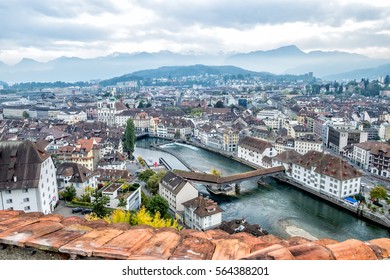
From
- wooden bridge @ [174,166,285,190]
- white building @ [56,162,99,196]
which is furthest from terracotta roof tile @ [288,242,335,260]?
→ wooden bridge @ [174,166,285,190]

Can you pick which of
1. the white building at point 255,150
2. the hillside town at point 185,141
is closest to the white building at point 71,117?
the hillside town at point 185,141

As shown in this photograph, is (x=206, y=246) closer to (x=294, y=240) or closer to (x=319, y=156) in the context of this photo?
(x=294, y=240)

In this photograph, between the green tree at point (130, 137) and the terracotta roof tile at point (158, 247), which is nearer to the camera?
the terracotta roof tile at point (158, 247)

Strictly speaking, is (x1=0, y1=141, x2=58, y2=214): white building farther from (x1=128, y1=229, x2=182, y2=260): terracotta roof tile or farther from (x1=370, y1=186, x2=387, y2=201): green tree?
(x1=370, y1=186, x2=387, y2=201): green tree

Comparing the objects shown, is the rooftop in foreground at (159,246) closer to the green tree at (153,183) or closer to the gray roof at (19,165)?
the gray roof at (19,165)

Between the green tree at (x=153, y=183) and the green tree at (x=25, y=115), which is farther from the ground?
the green tree at (x=25, y=115)

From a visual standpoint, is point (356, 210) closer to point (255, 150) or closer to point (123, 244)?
point (255, 150)

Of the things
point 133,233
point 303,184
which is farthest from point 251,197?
point 133,233
